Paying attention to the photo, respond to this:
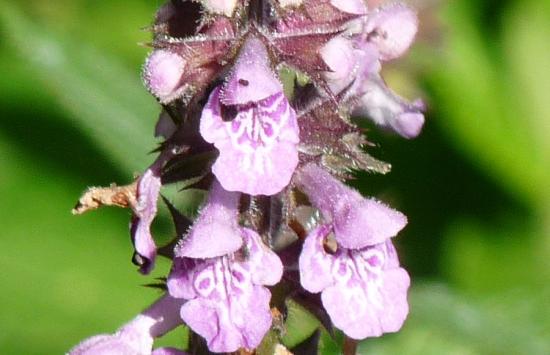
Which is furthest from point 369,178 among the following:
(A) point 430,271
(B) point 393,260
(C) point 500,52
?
(B) point 393,260

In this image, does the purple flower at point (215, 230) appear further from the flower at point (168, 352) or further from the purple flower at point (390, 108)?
the purple flower at point (390, 108)

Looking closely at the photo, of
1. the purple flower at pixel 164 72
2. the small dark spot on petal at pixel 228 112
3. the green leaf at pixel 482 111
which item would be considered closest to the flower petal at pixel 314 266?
the small dark spot on petal at pixel 228 112

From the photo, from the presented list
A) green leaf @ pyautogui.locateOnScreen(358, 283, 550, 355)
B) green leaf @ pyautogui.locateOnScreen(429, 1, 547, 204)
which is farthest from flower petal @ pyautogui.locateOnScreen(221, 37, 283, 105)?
green leaf @ pyautogui.locateOnScreen(429, 1, 547, 204)

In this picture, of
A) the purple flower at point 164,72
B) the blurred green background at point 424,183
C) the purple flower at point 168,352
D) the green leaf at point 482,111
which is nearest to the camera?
the purple flower at point 164,72

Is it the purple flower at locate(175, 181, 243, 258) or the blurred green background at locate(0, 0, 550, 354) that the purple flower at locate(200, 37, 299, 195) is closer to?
the purple flower at locate(175, 181, 243, 258)

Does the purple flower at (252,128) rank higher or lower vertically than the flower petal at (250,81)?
lower

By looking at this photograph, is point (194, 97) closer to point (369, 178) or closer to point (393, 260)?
point (393, 260)

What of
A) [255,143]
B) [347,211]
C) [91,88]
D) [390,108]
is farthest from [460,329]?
[255,143]
